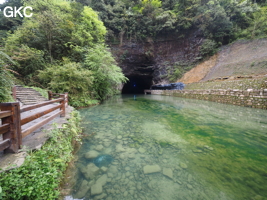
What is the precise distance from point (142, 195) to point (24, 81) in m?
13.2

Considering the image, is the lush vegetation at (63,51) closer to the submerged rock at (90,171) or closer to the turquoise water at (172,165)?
the turquoise water at (172,165)

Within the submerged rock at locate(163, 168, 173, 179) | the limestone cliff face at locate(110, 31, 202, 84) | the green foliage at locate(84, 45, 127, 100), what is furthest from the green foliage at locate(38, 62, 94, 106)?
the limestone cliff face at locate(110, 31, 202, 84)

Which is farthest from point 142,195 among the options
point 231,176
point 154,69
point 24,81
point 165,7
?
point 165,7

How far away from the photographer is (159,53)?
2306 centimetres

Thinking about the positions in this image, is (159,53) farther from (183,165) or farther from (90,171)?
(90,171)

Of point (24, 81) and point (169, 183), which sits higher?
point (24, 81)

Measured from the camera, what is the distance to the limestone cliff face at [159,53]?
2094cm

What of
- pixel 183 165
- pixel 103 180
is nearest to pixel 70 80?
pixel 103 180

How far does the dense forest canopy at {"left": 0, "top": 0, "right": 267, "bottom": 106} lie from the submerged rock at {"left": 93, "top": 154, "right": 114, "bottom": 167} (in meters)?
3.65

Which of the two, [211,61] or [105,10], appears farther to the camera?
[105,10]

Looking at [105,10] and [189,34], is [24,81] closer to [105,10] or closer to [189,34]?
[105,10]

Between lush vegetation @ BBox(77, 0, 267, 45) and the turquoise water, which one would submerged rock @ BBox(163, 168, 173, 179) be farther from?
lush vegetation @ BBox(77, 0, 267, 45)

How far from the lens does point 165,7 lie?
23000mm

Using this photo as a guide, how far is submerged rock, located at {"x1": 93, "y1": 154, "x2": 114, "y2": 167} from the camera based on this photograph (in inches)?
95.6
